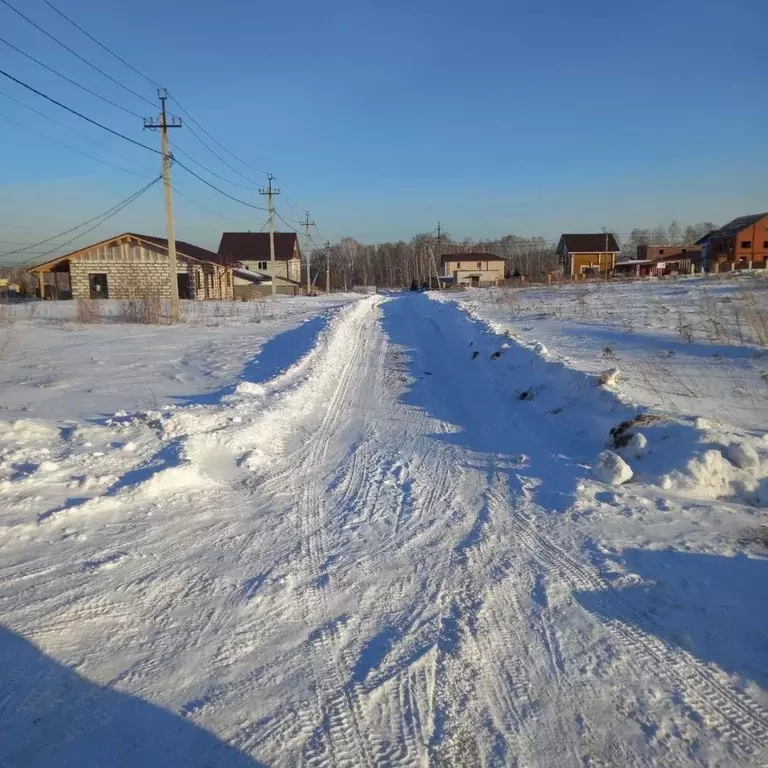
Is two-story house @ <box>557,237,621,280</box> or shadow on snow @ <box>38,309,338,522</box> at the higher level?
two-story house @ <box>557,237,621,280</box>

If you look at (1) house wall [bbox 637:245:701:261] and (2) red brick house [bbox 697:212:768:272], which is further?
(1) house wall [bbox 637:245:701:261]

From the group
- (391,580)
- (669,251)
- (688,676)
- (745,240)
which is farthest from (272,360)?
(669,251)

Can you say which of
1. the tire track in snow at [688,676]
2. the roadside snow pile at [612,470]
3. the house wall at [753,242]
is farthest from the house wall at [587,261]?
the tire track in snow at [688,676]

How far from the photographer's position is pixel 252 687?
3.30m

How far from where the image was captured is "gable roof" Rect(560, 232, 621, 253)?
90.3 meters

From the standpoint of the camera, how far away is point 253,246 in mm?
79188

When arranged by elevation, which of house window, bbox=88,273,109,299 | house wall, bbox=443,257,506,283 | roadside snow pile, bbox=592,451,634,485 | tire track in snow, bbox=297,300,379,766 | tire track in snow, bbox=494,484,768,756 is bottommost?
tire track in snow, bbox=494,484,768,756

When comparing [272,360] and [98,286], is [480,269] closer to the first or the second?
[98,286]

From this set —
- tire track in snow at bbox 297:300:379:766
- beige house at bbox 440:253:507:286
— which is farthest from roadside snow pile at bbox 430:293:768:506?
beige house at bbox 440:253:507:286

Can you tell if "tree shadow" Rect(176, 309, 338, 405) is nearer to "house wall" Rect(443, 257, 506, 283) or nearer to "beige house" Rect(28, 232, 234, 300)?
"beige house" Rect(28, 232, 234, 300)

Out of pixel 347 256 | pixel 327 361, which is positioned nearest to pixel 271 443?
pixel 327 361

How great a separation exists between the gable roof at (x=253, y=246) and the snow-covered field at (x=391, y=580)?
233ft

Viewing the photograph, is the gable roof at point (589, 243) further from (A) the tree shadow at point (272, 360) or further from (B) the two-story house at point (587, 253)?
(A) the tree shadow at point (272, 360)

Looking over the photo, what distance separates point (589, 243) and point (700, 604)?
316 ft
